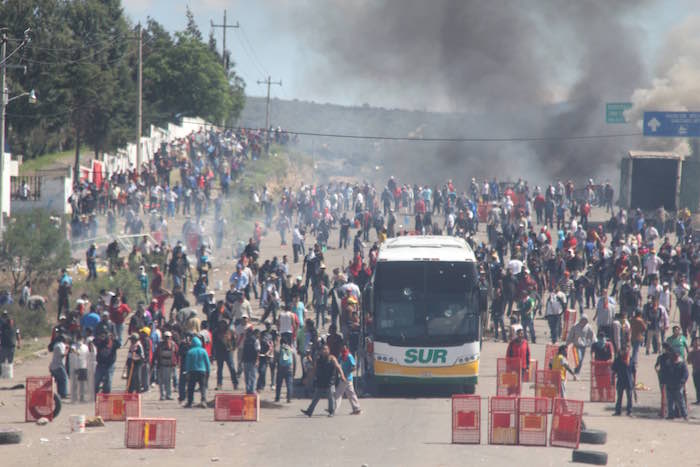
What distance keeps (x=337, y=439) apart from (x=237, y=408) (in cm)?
225

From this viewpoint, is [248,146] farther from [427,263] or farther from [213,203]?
[427,263]

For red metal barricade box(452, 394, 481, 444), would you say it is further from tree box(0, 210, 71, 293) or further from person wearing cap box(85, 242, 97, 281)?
tree box(0, 210, 71, 293)

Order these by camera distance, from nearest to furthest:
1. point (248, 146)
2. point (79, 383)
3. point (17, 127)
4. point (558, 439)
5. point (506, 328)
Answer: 1. point (558, 439)
2. point (79, 383)
3. point (506, 328)
4. point (17, 127)
5. point (248, 146)

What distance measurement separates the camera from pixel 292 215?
46031mm

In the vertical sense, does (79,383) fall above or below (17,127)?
below

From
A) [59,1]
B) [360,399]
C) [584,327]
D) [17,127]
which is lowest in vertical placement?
[360,399]

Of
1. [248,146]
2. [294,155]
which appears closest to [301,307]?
[248,146]

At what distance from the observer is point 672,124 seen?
55156mm

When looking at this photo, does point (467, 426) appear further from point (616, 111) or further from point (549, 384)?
point (616, 111)

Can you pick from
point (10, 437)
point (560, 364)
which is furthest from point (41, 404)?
point (560, 364)

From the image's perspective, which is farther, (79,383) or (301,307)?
(301,307)

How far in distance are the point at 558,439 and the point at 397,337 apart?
195 inches

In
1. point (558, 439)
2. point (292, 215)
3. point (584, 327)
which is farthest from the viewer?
point (292, 215)

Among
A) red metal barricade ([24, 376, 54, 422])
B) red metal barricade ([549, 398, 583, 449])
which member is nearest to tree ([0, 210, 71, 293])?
red metal barricade ([24, 376, 54, 422])
